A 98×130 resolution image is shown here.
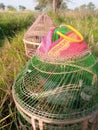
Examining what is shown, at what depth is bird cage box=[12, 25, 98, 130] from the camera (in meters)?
1.51

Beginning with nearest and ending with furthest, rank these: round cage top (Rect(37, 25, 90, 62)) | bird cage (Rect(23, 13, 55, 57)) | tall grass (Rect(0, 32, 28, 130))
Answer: round cage top (Rect(37, 25, 90, 62)) → tall grass (Rect(0, 32, 28, 130)) → bird cage (Rect(23, 13, 55, 57))

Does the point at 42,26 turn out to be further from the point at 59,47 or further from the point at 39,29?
the point at 59,47

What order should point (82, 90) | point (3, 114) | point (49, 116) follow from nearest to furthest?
point (49, 116)
point (82, 90)
point (3, 114)

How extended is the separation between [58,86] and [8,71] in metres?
0.81

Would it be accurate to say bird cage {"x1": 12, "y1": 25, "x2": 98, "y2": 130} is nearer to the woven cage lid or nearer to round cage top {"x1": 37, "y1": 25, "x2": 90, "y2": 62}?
round cage top {"x1": 37, "y1": 25, "x2": 90, "y2": 62}

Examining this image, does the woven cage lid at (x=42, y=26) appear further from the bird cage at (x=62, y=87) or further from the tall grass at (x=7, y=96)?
the bird cage at (x=62, y=87)

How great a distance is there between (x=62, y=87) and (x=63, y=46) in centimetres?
28

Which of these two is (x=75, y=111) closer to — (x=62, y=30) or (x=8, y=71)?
(x=62, y=30)

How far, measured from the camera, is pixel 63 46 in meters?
1.51

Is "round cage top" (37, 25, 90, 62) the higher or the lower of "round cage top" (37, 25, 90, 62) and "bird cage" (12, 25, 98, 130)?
the higher

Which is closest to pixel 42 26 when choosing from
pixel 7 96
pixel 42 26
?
pixel 42 26

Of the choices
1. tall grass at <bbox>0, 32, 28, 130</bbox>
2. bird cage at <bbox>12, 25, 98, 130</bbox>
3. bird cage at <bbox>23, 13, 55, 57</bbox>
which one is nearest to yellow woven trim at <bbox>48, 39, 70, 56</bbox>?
bird cage at <bbox>12, 25, 98, 130</bbox>

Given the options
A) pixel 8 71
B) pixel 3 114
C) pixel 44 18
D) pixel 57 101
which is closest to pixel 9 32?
pixel 44 18

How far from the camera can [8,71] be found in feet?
7.27
